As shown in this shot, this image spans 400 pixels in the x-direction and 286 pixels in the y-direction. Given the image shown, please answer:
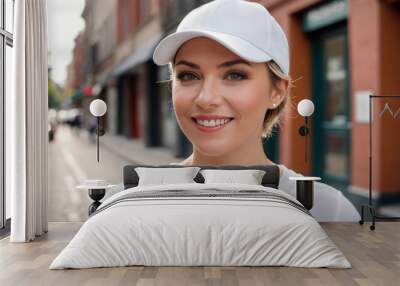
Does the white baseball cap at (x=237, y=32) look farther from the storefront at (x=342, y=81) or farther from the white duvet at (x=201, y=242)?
the white duvet at (x=201, y=242)

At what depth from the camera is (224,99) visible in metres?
5.19

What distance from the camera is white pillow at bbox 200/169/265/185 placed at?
16.8ft

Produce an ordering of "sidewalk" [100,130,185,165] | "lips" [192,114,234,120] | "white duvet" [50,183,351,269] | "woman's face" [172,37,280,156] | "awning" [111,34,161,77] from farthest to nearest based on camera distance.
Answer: "awning" [111,34,161,77], "sidewalk" [100,130,185,165], "lips" [192,114,234,120], "woman's face" [172,37,280,156], "white duvet" [50,183,351,269]

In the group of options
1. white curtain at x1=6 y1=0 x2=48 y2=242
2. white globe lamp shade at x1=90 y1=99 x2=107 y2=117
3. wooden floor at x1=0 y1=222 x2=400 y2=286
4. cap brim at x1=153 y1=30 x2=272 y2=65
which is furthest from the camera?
white globe lamp shade at x1=90 y1=99 x2=107 y2=117

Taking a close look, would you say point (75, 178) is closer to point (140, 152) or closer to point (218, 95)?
point (140, 152)

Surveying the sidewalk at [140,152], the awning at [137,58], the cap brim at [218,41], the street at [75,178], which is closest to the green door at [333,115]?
the cap brim at [218,41]

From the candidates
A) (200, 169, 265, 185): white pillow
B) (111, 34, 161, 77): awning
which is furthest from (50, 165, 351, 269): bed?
(111, 34, 161, 77): awning

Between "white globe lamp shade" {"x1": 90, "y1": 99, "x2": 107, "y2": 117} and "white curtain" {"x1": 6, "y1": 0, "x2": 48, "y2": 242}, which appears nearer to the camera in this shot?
"white curtain" {"x1": 6, "y1": 0, "x2": 48, "y2": 242}

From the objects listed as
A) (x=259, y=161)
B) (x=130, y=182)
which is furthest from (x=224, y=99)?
(x=130, y=182)

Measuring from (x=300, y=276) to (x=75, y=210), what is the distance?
3777 mm

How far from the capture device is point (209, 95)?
204 inches

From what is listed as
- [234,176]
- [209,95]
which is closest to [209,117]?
[209,95]

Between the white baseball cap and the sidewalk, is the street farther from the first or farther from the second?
the white baseball cap

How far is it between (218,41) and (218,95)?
0.49 m
